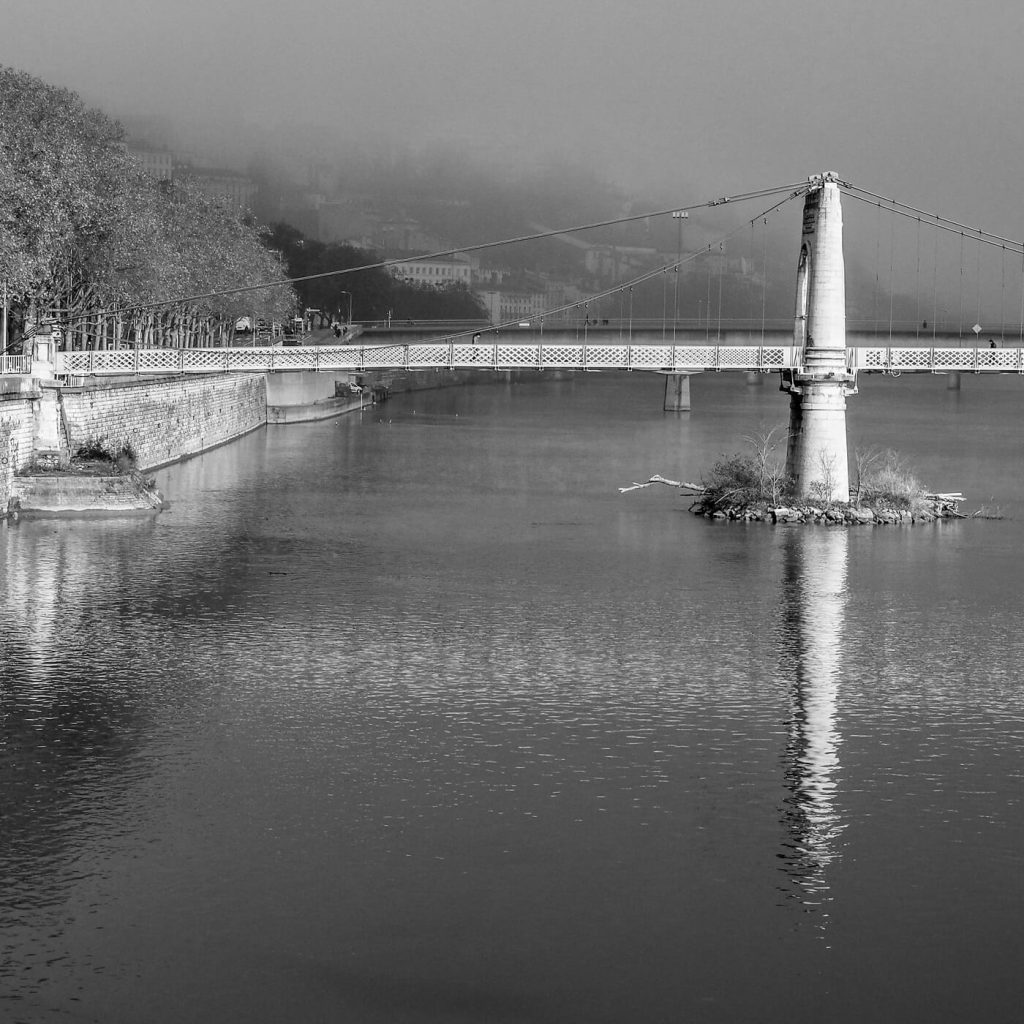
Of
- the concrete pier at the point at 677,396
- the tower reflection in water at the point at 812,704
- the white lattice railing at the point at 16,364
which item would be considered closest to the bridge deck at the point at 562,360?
the white lattice railing at the point at 16,364

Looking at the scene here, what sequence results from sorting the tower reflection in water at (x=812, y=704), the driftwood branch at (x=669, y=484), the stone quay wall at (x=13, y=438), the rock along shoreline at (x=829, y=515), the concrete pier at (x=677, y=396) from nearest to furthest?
the tower reflection in water at (x=812, y=704) → the stone quay wall at (x=13, y=438) → the rock along shoreline at (x=829, y=515) → the driftwood branch at (x=669, y=484) → the concrete pier at (x=677, y=396)

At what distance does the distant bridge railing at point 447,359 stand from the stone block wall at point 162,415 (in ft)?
2.69

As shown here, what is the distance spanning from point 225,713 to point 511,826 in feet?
17.3

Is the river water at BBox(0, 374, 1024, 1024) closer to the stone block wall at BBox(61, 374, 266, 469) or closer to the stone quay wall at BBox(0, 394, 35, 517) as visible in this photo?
the stone quay wall at BBox(0, 394, 35, 517)

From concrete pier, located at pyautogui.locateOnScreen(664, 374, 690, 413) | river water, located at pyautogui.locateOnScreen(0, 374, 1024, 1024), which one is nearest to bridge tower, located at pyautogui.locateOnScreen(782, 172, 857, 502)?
river water, located at pyautogui.locateOnScreen(0, 374, 1024, 1024)

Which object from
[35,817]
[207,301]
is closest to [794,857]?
[35,817]

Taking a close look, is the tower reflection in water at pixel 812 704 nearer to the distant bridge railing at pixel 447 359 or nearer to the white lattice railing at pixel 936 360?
the distant bridge railing at pixel 447 359

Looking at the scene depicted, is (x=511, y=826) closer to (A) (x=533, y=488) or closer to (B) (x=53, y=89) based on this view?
(A) (x=533, y=488)

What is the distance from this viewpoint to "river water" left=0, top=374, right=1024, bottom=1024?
1339 centimetres

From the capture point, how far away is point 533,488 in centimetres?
4678

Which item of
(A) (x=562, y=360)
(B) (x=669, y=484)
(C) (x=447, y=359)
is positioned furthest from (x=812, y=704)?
(C) (x=447, y=359)

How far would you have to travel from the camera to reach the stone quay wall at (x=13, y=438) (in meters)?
36.0

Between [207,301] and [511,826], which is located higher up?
[207,301]

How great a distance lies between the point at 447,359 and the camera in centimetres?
4606
